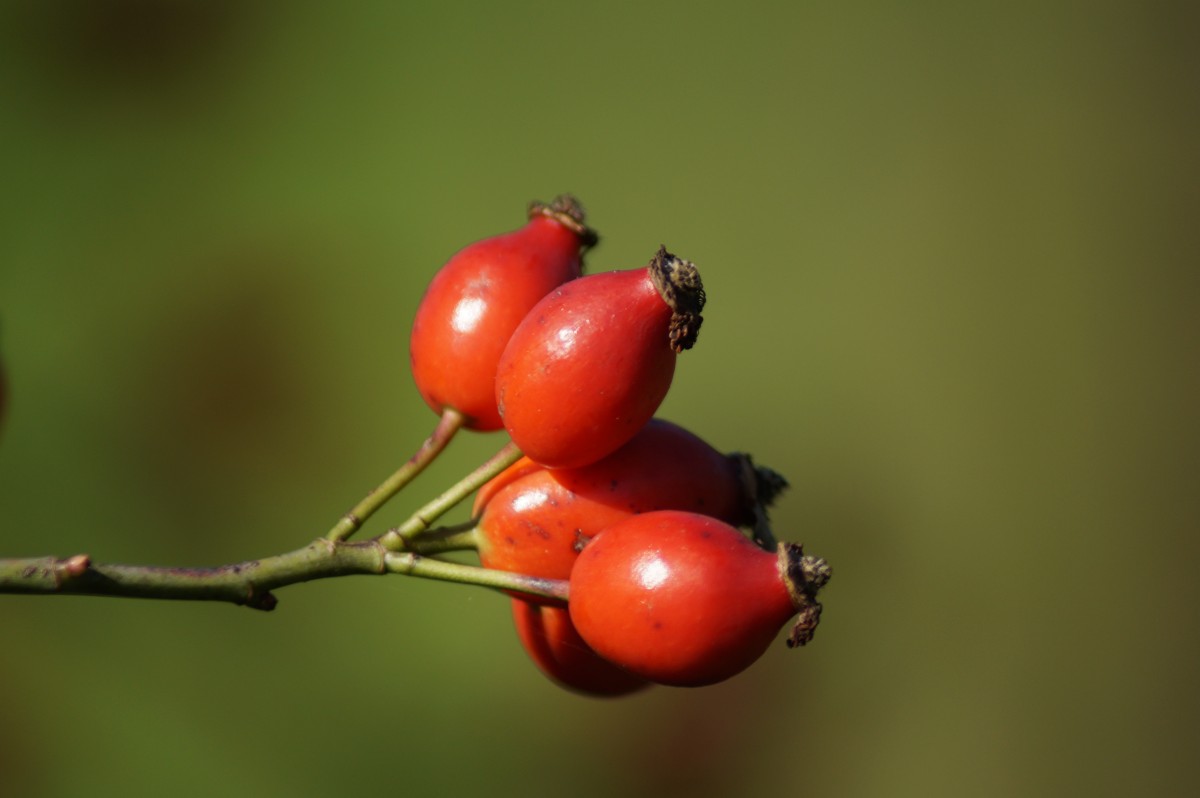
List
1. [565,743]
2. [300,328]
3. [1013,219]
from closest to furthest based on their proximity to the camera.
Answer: [565,743], [300,328], [1013,219]

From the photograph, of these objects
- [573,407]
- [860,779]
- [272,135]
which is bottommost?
[860,779]

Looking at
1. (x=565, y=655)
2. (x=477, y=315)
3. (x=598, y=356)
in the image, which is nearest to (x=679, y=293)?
(x=598, y=356)

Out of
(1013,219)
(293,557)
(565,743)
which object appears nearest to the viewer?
(293,557)

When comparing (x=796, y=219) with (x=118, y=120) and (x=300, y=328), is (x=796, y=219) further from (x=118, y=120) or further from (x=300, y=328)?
(x=118, y=120)

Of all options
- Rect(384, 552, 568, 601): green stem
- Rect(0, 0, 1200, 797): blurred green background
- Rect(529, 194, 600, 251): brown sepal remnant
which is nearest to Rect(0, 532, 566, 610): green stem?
Rect(384, 552, 568, 601): green stem

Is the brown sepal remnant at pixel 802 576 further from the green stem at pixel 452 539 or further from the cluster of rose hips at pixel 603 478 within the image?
the green stem at pixel 452 539

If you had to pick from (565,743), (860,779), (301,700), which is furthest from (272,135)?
(860,779)
